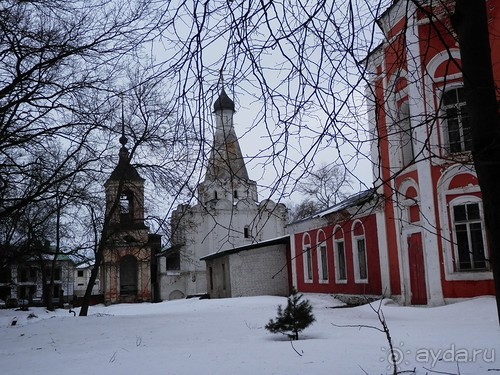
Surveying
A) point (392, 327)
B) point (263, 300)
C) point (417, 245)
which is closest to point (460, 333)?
point (392, 327)

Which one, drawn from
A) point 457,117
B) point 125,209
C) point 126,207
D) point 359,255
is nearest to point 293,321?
point 457,117

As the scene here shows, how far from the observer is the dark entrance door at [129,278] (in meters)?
45.9

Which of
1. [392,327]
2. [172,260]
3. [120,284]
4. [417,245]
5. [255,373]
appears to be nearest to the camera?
[255,373]

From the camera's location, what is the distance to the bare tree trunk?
3.51 meters

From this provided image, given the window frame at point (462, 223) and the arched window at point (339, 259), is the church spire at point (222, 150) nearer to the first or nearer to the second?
the window frame at point (462, 223)

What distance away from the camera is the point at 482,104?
359 centimetres

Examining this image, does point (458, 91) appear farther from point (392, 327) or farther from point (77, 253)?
point (77, 253)

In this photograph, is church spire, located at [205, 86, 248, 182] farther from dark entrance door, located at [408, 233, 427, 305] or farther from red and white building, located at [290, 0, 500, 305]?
dark entrance door, located at [408, 233, 427, 305]

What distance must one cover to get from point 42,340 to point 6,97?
5.42 meters

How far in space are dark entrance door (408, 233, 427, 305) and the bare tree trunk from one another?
12.6 m

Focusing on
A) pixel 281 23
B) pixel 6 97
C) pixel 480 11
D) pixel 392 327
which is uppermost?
pixel 6 97

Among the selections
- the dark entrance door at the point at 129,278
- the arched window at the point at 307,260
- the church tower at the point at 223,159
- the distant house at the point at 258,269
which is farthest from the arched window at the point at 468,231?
the dark entrance door at the point at 129,278

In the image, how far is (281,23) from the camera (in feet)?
14.3

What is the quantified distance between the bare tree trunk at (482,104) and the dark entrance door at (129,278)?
44.2m
